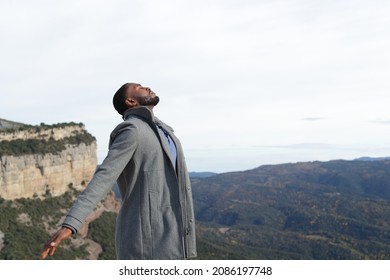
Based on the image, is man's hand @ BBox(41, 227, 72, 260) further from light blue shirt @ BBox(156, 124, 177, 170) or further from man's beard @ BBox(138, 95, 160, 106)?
man's beard @ BBox(138, 95, 160, 106)

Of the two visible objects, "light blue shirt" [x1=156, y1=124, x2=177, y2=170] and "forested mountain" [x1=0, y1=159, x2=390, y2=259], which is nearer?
"light blue shirt" [x1=156, y1=124, x2=177, y2=170]

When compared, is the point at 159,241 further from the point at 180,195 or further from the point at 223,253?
the point at 223,253

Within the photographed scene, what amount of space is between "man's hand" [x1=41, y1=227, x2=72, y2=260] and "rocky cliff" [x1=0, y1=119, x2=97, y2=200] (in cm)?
4713

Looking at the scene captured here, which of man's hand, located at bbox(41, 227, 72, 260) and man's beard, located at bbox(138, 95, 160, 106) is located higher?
man's beard, located at bbox(138, 95, 160, 106)

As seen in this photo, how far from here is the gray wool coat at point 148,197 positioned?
5.00m

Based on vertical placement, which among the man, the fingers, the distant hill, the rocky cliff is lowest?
the distant hill

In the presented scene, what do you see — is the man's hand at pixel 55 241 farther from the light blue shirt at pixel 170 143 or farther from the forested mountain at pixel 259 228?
the forested mountain at pixel 259 228

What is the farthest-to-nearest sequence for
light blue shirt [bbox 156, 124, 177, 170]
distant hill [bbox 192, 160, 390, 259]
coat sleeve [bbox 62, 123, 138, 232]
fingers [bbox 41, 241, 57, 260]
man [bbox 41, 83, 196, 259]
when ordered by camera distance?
distant hill [bbox 192, 160, 390, 259] < light blue shirt [bbox 156, 124, 177, 170] < man [bbox 41, 83, 196, 259] < coat sleeve [bbox 62, 123, 138, 232] < fingers [bbox 41, 241, 57, 260]

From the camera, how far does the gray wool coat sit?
16.4 feet

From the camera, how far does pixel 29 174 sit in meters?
52.4

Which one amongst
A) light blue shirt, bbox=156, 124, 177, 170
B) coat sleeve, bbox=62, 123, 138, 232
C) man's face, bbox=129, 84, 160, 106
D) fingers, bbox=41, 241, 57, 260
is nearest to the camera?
fingers, bbox=41, 241, 57, 260

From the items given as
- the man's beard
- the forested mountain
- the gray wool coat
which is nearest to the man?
the gray wool coat
